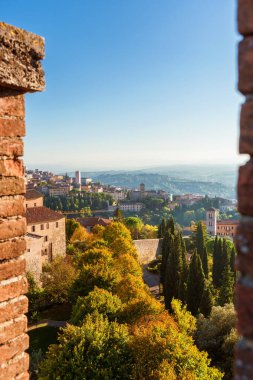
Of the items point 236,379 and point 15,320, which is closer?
point 236,379

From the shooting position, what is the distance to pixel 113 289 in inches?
890

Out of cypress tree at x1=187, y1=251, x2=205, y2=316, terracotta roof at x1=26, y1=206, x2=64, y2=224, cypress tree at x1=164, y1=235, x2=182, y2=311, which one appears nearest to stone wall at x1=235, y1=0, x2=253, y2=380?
cypress tree at x1=187, y1=251, x2=205, y2=316

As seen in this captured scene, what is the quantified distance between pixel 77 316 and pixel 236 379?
1792 centimetres

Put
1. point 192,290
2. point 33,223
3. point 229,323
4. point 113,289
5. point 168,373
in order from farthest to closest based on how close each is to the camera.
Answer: point 33,223, point 192,290, point 113,289, point 229,323, point 168,373

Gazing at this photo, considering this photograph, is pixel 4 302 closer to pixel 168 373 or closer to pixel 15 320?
pixel 15 320

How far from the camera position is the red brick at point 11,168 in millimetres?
2914

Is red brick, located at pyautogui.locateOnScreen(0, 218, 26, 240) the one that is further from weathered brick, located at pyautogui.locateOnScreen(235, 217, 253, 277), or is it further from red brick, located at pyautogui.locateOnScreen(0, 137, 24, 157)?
weathered brick, located at pyautogui.locateOnScreen(235, 217, 253, 277)

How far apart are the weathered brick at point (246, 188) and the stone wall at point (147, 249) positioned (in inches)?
1717

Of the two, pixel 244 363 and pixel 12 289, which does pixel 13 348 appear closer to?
pixel 12 289

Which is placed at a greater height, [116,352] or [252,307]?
[252,307]

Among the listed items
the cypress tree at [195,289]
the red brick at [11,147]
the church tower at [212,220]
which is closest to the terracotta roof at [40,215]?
the cypress tree at [195,289]

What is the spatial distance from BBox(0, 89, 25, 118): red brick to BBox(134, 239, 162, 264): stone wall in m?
42.1

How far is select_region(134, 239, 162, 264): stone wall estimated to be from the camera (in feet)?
147

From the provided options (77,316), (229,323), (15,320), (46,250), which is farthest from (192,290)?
(15,320)
